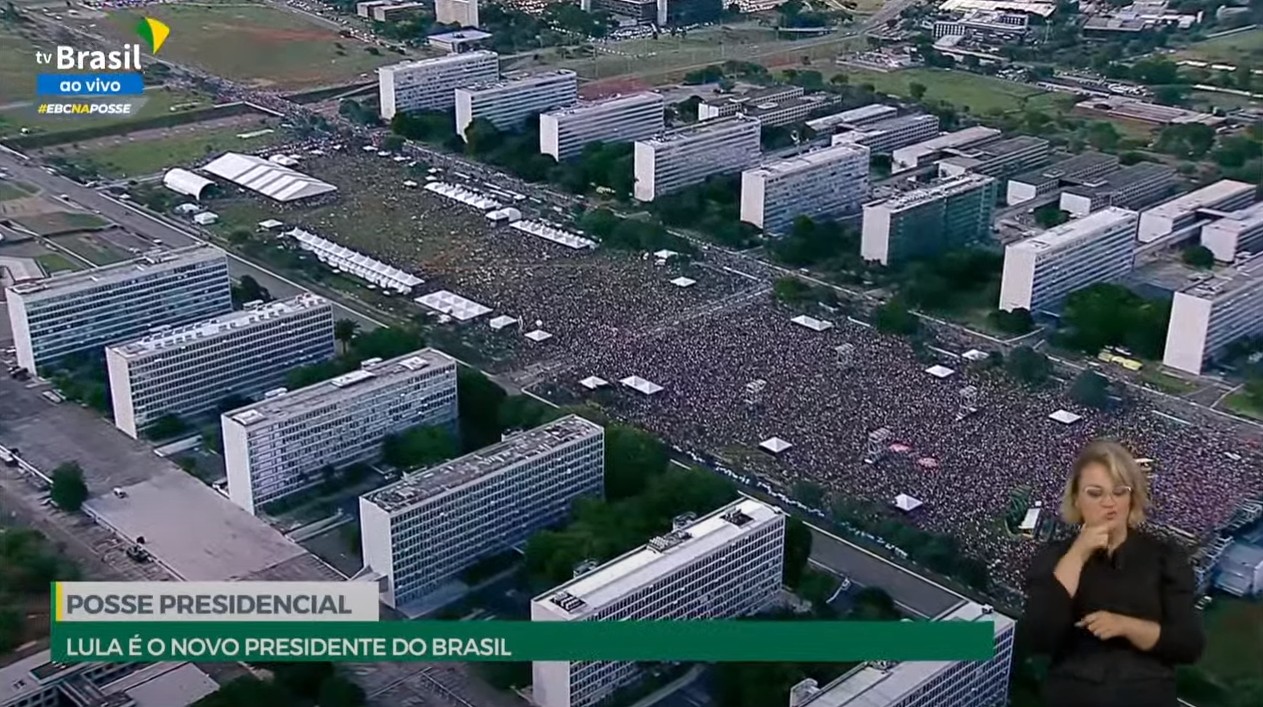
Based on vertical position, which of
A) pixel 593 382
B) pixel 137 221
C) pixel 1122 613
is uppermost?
pixel 1122 613

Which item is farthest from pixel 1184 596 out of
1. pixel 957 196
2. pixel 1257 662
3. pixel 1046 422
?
pixel 957 196

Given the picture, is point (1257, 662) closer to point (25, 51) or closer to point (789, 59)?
point (789, 59)

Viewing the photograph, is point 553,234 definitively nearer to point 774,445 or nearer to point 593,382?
point 593,382

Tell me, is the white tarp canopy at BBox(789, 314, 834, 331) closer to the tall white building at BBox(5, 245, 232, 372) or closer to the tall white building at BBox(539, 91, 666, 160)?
the tall white building at BBox(5, 245, 232, 372)

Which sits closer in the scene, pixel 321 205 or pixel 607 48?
pixel 321 205

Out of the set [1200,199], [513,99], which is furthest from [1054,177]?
[513,99]

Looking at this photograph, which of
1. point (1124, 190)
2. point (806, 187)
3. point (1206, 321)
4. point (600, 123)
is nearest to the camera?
point (1206, 321)

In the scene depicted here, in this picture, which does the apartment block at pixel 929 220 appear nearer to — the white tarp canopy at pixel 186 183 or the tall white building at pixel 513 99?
the tall white building at pixel 513 99
